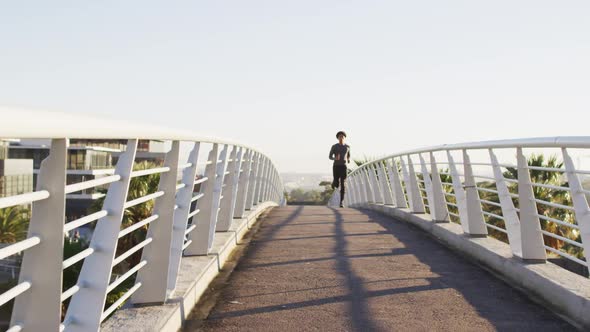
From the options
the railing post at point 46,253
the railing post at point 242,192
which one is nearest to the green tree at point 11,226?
the railing post at point 242,192

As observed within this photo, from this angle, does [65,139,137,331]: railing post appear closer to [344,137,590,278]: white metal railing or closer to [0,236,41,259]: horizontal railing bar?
[0,236,41,259]: horizontal railing bar

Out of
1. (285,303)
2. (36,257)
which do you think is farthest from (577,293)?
(36,257)

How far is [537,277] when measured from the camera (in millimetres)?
6020

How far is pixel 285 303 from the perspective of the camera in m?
5.69

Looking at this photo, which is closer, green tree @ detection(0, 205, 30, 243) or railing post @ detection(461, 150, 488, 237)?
railing post @ detection(461, 150, 488, 237)

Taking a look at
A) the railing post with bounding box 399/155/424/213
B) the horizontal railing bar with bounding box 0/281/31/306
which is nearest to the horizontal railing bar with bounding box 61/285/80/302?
the horizontal railing bar with bounding box 0/281/31/306

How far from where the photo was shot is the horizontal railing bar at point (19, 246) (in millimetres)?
2414

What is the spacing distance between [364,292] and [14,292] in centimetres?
392

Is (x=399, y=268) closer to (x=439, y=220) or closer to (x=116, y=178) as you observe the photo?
(x=439, y=220)

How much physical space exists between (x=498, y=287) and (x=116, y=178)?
405 centimetres

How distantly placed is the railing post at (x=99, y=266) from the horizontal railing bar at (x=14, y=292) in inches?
Result: 30.0

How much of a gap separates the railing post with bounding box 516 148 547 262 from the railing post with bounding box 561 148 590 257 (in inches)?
40.9

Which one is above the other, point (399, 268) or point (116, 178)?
point (116, 178)

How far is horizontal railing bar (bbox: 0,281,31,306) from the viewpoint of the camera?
246cm
